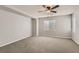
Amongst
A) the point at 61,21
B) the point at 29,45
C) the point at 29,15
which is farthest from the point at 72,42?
the point at 29,15

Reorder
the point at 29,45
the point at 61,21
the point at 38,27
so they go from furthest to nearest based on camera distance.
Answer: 1. the point at 61,21
2. the point at 38,27
3. the point at 29,45

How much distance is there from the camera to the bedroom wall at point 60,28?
209cm

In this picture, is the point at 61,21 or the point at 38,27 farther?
the point at 61,21

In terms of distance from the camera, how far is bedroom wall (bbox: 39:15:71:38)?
2.09m

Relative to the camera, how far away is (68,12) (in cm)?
206

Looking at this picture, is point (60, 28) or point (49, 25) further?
point (60, 28)

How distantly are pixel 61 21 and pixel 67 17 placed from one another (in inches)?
7.4

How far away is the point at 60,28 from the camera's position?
2.23 meters

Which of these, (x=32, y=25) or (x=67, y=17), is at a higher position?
(x=67, y=17)
